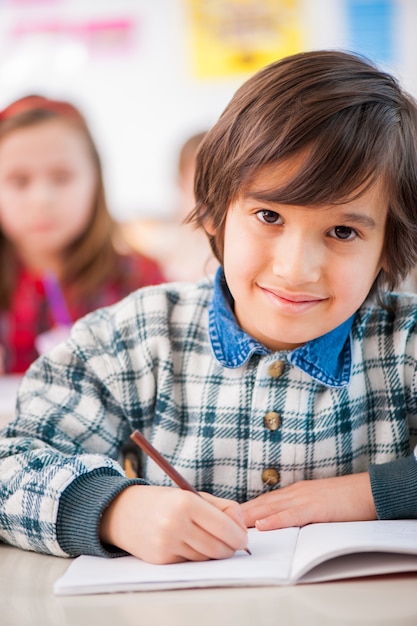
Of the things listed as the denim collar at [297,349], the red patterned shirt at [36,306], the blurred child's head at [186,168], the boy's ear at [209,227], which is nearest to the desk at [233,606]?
the denim collar at [297,349]

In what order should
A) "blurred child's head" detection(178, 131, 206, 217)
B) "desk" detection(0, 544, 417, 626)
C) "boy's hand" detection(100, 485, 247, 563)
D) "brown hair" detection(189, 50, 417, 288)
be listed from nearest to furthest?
1. "desk" detection(0, 544, 417, 626)
2. "boy's hand" detection(100, 485, 247, 563)
3. "brown hair" detection(189, 50, 417, 288)
4. "blurred child's head" detection(178, 131, 206, 217)

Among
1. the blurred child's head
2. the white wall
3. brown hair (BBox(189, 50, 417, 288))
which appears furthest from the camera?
the white wall

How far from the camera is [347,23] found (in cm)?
358

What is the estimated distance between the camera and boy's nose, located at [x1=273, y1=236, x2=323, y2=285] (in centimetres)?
82

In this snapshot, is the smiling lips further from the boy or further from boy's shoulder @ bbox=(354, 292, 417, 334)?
boy's shoulder @ bbox=(354, 292, 417, 334)

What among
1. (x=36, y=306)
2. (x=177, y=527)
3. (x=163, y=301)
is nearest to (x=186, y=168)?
(x=36, y=306)

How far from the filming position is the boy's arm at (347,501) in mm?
825

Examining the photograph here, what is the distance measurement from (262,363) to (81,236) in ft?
4.20

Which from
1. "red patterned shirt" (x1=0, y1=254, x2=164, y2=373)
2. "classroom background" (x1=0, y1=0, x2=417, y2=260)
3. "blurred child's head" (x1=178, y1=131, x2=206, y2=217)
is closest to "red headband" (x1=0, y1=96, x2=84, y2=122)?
"red patterned shirt" (x1=0, y1=254, x2=164, y2=373)

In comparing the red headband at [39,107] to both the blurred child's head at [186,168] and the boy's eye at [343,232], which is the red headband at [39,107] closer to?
the blurred child's head at [186,168]

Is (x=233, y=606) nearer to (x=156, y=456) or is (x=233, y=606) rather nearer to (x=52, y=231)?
(x=156, y=456)

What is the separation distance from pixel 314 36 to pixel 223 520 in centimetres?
318

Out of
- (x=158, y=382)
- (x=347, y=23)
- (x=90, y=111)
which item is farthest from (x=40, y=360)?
(x=347, y=23)

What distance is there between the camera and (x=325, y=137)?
2.70 feet
